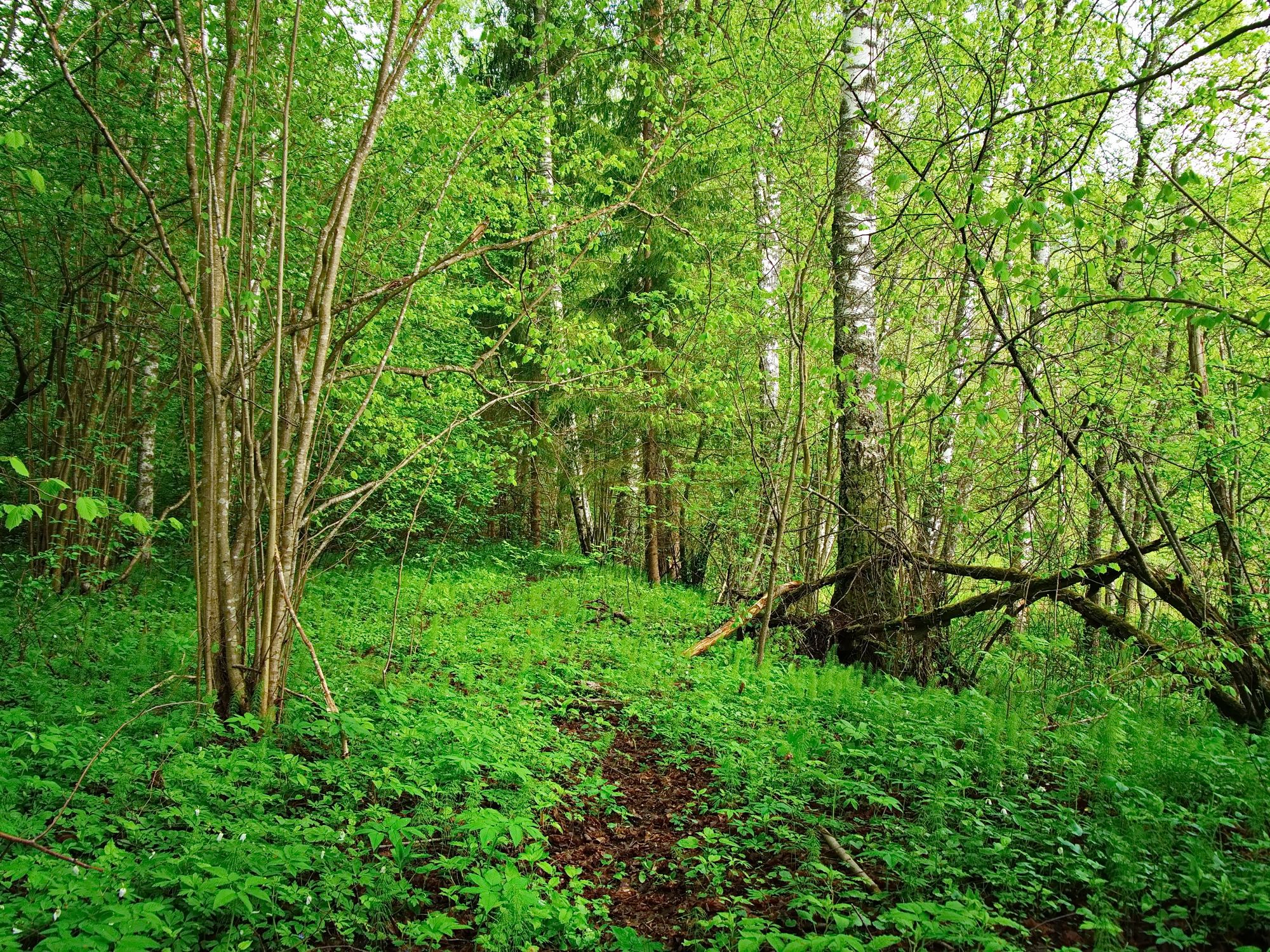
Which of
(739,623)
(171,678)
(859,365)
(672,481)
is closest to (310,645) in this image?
(171,678)

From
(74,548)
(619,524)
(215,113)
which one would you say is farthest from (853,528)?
(619,524)

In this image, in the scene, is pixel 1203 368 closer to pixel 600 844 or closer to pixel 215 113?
pixel 600 844

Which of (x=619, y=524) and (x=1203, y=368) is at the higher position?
(x=1203, y=368)

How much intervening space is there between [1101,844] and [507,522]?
1543cm

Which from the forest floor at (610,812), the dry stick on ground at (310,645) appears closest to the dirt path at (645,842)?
the forest floor at (610,812)

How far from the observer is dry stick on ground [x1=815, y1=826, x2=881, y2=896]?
275 cm

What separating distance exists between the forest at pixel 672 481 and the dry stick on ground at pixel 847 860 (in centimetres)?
3

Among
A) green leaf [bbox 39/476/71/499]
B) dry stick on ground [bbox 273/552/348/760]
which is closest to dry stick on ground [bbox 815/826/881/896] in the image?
dry stick on ground [bbox 273/552/348/760]

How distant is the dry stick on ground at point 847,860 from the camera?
2.75m

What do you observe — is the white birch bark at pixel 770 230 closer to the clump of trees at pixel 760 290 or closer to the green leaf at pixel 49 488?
the clump of trees at pixel 760 290

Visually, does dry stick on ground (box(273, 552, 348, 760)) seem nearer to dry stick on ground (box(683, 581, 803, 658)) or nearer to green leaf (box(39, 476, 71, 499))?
green leaf (box(39, 476, 71, 499))

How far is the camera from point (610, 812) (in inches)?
145

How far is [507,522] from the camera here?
56.6 feet

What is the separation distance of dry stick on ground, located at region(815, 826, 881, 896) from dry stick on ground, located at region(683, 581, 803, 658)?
385 centimetres
